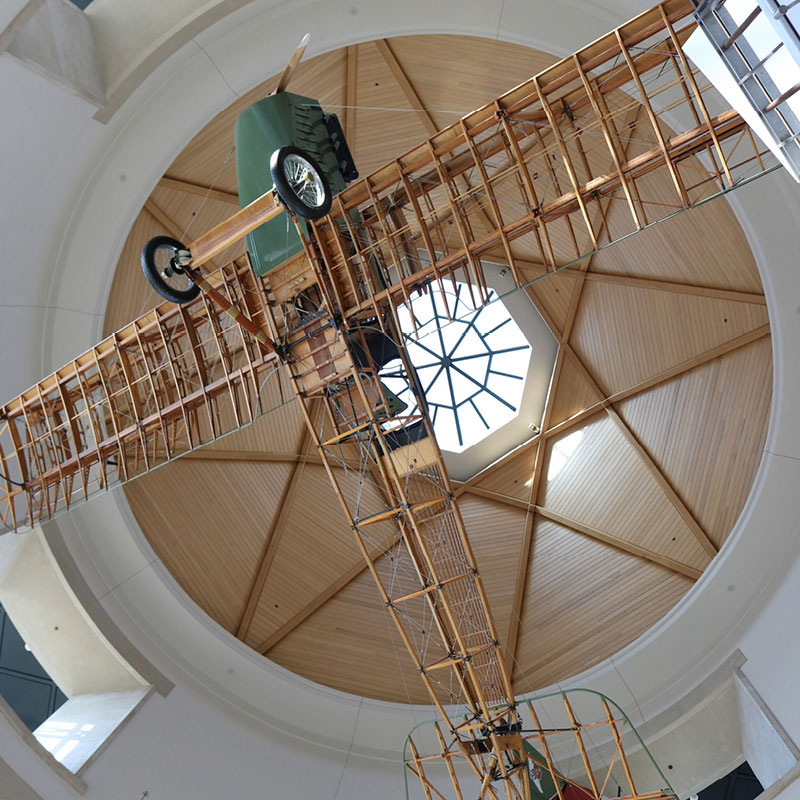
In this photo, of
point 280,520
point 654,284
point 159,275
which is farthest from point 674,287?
point 159,275

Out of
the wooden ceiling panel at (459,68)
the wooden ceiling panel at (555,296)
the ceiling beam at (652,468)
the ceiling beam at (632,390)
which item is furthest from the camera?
the wooden ceiling panel at (555,296)

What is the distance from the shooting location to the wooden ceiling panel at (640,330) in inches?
829

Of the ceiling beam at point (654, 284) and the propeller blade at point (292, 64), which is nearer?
the propeller blade at point (292, 64)

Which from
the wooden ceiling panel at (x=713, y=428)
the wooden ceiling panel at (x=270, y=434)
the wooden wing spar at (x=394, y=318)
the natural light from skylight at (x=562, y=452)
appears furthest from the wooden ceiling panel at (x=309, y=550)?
the wooden ceiling panel at (x=713, y=428)

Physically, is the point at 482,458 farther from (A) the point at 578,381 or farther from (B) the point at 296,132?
(B) the point at 296,132

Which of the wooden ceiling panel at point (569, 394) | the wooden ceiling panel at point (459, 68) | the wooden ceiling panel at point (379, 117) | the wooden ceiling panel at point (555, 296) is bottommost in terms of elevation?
the wooden ceiling panel at point (569, 394)

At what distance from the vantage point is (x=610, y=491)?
867 inches

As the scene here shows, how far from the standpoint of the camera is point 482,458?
76.9ft

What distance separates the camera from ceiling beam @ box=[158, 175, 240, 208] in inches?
731

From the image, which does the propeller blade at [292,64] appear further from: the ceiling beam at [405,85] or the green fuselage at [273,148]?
the ceiling beam at [405,85]

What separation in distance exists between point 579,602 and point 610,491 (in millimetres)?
3337

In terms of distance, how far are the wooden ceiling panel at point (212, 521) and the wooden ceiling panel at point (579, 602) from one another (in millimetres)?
8086

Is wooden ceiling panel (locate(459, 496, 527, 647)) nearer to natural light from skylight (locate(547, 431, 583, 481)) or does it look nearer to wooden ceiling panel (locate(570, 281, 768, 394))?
natural light from skylight (locate(547, 431, 583, 481))

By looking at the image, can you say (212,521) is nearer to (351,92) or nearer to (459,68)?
(351,92)
